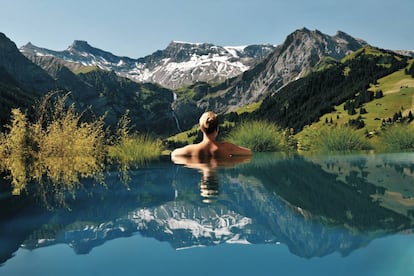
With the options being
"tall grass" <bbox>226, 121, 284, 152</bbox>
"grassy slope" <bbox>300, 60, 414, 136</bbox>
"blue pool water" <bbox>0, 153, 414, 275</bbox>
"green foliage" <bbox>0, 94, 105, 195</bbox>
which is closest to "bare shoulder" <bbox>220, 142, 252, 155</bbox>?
"blue pool water" <bbox>0, 153, 414, 275</bbox>

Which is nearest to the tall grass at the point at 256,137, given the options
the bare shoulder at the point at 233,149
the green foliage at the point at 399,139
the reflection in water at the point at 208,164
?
the green foliage at the point at 399,139

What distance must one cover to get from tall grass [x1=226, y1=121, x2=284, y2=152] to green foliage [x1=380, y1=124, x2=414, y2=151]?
1363 cm

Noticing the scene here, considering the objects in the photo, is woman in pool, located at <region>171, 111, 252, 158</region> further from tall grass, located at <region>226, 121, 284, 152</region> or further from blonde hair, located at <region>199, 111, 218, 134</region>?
tall grass, located at <region>226, 121, 284, 152</region>

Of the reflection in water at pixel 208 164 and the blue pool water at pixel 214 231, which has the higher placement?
the reflection in water at pixel 208 164

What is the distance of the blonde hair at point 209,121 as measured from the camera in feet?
32.5

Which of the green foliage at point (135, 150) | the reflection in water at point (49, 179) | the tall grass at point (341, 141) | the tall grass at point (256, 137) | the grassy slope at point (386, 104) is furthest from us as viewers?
the grassy slope at point (386, 104)

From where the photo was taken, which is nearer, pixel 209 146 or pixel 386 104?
pixel 209 146

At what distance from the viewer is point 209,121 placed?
32.6ft

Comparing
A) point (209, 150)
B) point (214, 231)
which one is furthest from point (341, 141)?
point (214, 231)

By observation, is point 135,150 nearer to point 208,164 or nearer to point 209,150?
point 208,164

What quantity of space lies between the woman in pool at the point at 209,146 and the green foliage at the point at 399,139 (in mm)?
A: 29343

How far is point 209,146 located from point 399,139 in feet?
103

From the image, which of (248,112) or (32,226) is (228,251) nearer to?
(32,226)

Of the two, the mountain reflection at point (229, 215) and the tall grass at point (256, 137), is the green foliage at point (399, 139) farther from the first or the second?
the mountain reflection at point (229, 215)
